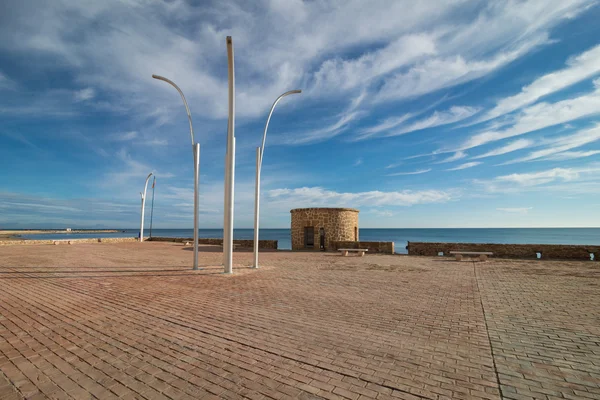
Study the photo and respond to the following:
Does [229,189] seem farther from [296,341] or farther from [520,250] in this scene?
[520,250]

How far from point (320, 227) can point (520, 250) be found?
462 inches

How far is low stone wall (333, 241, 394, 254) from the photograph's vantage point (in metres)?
19.7

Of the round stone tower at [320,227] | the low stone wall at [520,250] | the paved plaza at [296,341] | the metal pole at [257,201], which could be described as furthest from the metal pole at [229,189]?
the low stone wall at [520,250]

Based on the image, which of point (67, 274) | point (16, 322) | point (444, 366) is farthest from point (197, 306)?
point (67, 274)

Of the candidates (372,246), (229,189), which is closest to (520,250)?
(372,246)

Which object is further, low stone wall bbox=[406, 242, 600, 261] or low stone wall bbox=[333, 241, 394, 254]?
low stone wall bbox=[333, 241, 394, 254]

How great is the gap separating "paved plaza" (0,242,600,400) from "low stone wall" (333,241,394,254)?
37.3 ft

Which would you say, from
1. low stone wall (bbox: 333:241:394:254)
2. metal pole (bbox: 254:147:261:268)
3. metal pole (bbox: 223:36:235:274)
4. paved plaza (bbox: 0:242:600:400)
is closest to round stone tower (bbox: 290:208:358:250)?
low stone wall (bbox: 333:241:394:254)

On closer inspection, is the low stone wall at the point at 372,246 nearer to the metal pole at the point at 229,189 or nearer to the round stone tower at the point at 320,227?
the round stone tower at the point at 320,227

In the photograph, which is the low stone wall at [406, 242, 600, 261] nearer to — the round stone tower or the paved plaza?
the round stone tower

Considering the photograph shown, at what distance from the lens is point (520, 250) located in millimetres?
16812

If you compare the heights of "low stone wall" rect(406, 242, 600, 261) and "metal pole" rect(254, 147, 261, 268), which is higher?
"metal pole" rect(254, 147, 261, 268)

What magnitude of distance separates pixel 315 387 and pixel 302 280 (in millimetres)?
6245

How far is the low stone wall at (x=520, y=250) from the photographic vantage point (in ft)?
50.3
